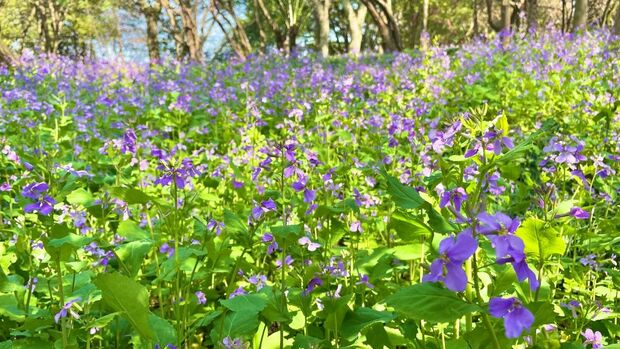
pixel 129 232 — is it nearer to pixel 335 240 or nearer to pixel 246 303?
pixel 246 303

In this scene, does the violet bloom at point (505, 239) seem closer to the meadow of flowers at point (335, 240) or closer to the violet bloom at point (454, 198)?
the meadow of flowers at point (335, 240)

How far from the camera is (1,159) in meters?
3.44

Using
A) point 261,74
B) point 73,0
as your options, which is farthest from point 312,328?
point 73,0

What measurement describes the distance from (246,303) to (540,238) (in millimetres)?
836

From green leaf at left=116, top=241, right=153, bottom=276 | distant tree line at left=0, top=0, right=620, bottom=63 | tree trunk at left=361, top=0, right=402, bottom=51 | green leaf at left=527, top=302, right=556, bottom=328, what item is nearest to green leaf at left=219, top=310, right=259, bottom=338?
green leaf at left=116, top=241, right=153, bottom=276

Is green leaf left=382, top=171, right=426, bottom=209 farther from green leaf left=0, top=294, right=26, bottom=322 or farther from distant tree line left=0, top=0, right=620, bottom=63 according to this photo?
distant tree line left=0, top=0, right=620, bottom=63

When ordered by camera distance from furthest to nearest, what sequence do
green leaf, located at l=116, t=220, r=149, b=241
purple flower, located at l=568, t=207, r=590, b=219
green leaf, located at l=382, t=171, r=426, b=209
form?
green leaf, located at l=116, t=220, r=149, b=241 → purple flower, located at l=568, t=207, r=590, b=219 → green leaf, located at l=382, t=171, r=426, b=209

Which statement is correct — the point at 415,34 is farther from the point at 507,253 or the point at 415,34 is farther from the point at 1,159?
the point at 507,253

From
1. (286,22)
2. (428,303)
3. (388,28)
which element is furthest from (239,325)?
(286,22)

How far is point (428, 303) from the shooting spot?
1054 mm

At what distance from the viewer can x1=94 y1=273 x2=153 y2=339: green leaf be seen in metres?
1.27

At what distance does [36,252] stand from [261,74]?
7313 mm

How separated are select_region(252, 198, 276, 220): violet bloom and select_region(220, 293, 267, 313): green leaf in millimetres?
295

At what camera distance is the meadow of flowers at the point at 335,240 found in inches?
46.0
